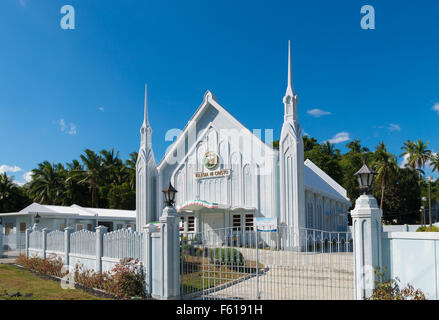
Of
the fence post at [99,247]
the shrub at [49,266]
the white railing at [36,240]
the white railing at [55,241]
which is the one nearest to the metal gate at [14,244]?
the white railing at [36,240]

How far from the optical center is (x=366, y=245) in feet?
23.6

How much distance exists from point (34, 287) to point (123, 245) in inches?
145

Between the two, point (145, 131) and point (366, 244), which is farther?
point (145, 131)

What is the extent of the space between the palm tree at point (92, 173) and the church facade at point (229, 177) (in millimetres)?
21785

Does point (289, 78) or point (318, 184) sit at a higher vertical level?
point (289, 78)

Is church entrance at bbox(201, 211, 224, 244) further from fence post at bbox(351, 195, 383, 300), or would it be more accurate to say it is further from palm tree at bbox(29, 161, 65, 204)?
palm tree at bbox(29, 161, 65, 204)

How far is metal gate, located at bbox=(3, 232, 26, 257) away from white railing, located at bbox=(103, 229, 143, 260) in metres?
13.6

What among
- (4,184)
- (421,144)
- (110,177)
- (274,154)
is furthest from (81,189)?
(421,144)

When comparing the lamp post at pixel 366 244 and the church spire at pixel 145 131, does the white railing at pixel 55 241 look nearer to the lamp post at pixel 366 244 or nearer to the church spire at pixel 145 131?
the church spire at pixel 145 131

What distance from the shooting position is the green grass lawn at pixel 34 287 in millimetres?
10820

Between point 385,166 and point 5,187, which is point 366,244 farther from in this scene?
point 5,187

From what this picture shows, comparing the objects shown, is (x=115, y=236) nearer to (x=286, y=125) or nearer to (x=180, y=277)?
(x=180, y=277)

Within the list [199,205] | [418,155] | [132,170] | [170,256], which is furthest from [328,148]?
[170,256]

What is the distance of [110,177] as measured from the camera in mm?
48594
